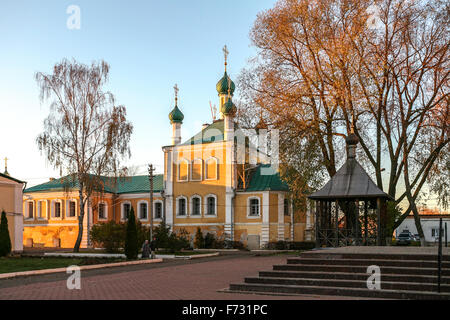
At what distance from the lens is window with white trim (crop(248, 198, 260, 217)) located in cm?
3834

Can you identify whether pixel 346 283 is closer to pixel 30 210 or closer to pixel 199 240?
pixel 199 240

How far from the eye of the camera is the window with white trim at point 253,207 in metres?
38.3

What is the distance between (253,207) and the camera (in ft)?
127

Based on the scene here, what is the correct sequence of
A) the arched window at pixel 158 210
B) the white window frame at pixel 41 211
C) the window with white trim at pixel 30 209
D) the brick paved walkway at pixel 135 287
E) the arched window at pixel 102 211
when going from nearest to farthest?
the brick paved walkway at pixel 135 287
the arched window at pixel 158 210
the arched window at pixel 102 211
the white window frame at pixel 41 211
the window with white trim at pixel 30 209

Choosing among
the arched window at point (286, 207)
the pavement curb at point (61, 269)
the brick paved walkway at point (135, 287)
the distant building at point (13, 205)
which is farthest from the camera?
the arched window at point (286, 207)

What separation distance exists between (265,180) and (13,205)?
1807 cm

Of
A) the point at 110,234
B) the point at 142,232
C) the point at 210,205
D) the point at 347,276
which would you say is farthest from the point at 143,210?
the point at 347,276

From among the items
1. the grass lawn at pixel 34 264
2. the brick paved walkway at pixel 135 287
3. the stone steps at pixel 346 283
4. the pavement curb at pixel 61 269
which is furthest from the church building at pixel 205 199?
the stone steps at pixel 346 283

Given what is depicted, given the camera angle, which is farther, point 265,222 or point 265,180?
point 265,180

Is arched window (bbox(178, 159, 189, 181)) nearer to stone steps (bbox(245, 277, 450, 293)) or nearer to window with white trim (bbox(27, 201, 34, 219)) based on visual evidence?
window with white trim (bbox(27, 201, 34, 219))

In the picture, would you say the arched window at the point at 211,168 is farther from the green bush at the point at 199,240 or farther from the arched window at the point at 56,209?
the arched window at the point at 56,209

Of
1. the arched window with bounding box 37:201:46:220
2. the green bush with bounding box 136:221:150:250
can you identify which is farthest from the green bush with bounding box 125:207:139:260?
the arched window with bounding box 37:201:46:220

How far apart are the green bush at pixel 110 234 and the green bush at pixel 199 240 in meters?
9.52
